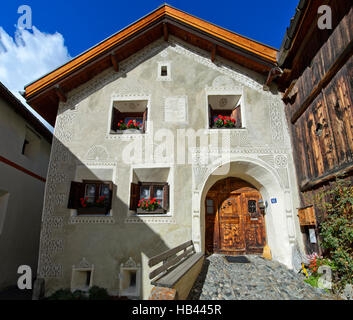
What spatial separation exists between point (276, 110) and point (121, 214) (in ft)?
19.4

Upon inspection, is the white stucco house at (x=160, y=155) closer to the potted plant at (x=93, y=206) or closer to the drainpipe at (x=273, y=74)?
the potted plant at (x=93, y=206)

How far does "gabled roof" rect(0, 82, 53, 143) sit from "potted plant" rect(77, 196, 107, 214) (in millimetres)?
4374

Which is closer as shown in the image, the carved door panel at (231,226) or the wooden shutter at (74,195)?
the wooden shutter at (74,195)

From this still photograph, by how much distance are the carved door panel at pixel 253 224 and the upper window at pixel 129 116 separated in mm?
4295

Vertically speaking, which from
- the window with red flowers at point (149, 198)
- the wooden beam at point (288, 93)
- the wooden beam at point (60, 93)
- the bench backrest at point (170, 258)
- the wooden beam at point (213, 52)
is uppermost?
the wooden beam at point (213, 52)

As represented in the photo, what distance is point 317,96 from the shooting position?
5.19 m

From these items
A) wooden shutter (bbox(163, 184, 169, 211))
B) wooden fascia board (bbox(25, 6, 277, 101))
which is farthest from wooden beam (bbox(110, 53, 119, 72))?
wooden shutter (bbox(163, 184, 169, 211))

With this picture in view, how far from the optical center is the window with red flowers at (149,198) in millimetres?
6258

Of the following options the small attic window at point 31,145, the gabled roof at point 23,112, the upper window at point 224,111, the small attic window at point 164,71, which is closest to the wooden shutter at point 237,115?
the upper window at point 224,111

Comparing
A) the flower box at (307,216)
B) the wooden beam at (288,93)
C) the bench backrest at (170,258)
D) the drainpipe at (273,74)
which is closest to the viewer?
the bench backrest at (170,258)

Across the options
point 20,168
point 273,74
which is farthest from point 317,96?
point 20,168

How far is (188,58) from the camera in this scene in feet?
25.5

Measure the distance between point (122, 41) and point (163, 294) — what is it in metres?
7.58
